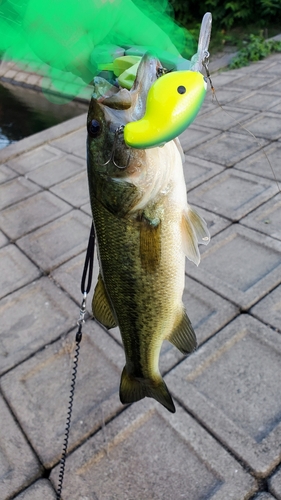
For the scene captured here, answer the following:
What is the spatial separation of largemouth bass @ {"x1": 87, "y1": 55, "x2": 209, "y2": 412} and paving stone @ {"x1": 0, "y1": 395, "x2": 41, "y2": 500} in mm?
1186

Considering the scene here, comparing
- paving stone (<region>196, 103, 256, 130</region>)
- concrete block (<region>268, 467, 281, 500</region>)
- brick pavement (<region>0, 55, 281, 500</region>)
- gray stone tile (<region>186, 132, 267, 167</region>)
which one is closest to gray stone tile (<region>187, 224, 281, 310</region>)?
brick pavement (<region>0, 55, 281, 500</region>)

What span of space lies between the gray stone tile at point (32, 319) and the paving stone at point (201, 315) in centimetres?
47

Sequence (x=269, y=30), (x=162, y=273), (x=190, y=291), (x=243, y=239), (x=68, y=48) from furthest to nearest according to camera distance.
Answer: (x=269, y=30)
(x=243, y=239)
(x=190, y=291)
(x=68, y=48)
(x=162, y=273)

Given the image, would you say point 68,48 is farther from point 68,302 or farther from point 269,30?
point 269,30

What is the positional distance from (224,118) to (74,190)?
2.27 metres

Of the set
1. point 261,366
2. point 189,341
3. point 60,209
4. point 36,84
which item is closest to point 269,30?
point 36,84

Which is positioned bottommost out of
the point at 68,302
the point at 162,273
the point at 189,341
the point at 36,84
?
the point at 36,84

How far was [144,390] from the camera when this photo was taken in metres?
1.69

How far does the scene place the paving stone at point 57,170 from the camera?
519 centimetres

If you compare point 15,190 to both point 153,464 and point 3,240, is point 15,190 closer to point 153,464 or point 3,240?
Result: point 3,240

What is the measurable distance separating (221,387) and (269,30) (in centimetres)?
913

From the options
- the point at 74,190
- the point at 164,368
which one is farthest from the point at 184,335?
the point at 74,190

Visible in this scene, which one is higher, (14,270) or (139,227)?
(139,227)

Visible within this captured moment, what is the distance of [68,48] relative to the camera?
1561 millimetres
